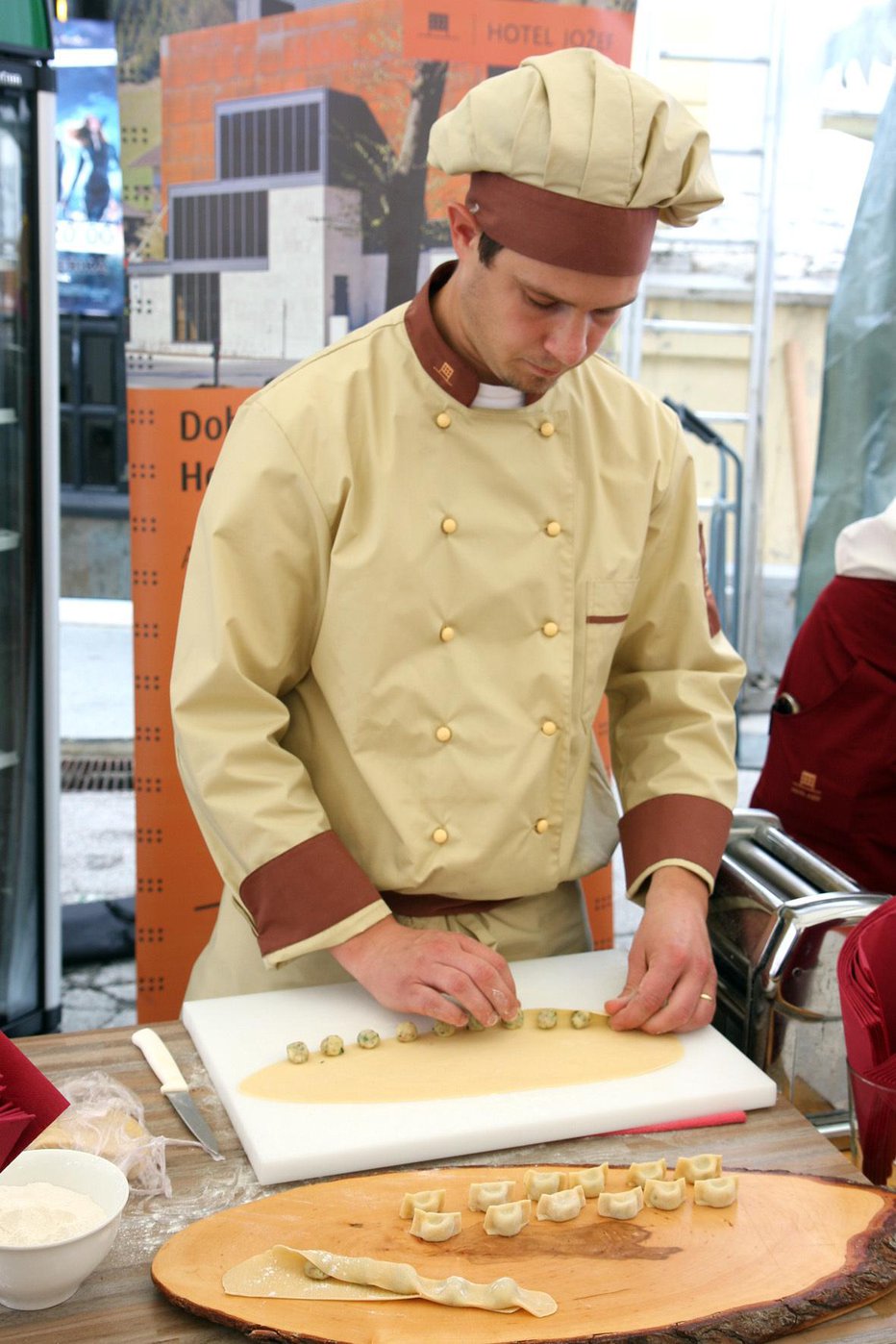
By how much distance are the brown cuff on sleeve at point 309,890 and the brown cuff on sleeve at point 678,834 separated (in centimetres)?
38

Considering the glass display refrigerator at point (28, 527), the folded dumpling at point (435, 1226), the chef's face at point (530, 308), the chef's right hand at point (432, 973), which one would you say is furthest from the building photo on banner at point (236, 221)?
the folded dumpling at point (435, 1226)

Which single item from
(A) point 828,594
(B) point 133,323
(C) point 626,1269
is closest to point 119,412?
(B) point 133,323

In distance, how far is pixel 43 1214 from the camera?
3.47ft

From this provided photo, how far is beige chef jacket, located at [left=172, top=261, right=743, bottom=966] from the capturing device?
157cm

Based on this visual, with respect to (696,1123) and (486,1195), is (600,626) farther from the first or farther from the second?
(486,1195)

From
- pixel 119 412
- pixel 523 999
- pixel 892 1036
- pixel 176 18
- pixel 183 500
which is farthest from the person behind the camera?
pixel 119 412

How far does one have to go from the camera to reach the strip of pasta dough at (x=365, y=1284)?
106 centimetres

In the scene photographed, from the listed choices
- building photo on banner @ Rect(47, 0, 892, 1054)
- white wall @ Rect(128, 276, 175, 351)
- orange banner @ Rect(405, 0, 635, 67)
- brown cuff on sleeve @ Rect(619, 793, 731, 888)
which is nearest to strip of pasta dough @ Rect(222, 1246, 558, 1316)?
brown cuff on sleeve @ Rect(619, 793, 731, 888)

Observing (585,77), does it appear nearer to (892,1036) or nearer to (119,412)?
(892,1036)

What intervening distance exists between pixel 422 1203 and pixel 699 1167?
0.84 feet

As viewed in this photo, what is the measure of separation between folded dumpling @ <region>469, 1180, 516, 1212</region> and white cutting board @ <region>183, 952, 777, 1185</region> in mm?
105

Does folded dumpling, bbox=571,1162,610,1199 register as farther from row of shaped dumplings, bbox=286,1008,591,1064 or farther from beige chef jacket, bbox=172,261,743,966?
beige chef jacket, bbox=172,261,743,966

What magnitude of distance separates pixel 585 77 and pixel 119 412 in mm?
7107

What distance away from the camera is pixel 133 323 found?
2.69 m
